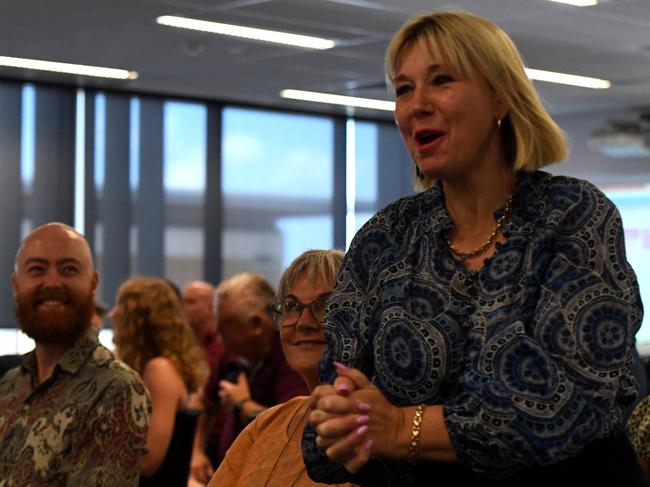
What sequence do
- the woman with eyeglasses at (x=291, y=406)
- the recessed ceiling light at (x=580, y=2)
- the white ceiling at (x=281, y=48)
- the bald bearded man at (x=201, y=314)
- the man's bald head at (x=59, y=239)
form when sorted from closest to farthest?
the woman with eyeglasses at (x=291, y=406) → the man's bald head at (x=59, y=239) → the recessed ceiling light at (x=580, y=2) → the white ceiling at (x=281, y=48) → the bald bearded man at (x=201, y=314)

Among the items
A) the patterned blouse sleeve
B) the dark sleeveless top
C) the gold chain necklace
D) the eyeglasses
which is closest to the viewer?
the patterned blouse sleeve

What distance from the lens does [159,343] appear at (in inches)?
202

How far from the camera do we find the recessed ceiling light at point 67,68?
837 centimetres

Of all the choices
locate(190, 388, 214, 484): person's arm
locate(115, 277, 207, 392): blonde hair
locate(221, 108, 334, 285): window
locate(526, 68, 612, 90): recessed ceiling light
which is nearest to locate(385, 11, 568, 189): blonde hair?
locate(115, 277, 207, 392): blonde hair

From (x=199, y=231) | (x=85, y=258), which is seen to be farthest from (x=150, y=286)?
(x=199, y=231)

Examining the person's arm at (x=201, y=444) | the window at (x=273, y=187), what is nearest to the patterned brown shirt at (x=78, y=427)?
the person's arm at (x=201, y=444)

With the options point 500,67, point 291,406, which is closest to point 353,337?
point 500,67

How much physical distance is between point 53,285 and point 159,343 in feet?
6.08

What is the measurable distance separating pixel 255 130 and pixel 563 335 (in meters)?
9.02

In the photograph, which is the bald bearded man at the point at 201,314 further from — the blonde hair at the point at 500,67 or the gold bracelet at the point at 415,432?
the gold bracelet at the point at 415,432

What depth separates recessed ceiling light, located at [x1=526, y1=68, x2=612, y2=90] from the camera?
9039mm

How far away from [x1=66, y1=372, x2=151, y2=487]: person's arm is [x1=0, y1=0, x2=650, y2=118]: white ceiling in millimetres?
3897

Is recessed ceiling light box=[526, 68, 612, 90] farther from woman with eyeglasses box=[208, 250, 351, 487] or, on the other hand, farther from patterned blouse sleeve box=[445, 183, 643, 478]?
patterned blouse sleeve box=[445, 183, 643, 478]

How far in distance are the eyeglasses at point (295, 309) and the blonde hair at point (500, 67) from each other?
3.69 feet
